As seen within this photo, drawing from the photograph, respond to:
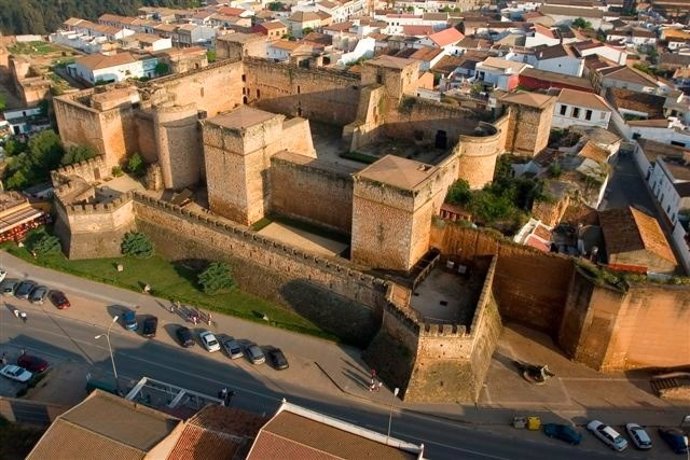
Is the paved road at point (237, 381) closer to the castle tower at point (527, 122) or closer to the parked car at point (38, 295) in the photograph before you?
the parked car at point (38, 295)

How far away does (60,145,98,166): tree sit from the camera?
39531 millimetres

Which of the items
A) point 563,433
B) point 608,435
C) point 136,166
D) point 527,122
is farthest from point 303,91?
point 608,435

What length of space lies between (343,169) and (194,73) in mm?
18450

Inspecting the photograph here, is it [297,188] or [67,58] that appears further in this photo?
[67,58]

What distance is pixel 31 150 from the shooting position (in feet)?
141

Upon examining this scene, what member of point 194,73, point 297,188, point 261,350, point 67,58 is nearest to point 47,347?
point 261,350

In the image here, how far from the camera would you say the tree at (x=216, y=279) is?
3153cm

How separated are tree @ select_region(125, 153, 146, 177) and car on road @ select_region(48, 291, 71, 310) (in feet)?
35.0

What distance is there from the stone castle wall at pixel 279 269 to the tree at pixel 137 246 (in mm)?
536

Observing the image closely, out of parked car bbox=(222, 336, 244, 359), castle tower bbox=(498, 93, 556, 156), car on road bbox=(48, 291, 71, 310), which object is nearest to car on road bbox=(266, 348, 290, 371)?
parked car bbox=(222, 336, 244, 359)

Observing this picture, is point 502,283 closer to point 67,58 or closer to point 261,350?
point 261,350

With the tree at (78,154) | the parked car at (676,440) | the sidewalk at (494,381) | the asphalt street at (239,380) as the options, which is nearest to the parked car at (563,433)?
the asphalt street at (239,380)

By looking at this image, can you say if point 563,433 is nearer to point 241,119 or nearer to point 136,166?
point 241,119

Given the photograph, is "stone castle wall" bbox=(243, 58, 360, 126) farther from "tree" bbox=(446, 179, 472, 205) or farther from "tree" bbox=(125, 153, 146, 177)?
"tree" bbox=(446, 179, 472, 205)
